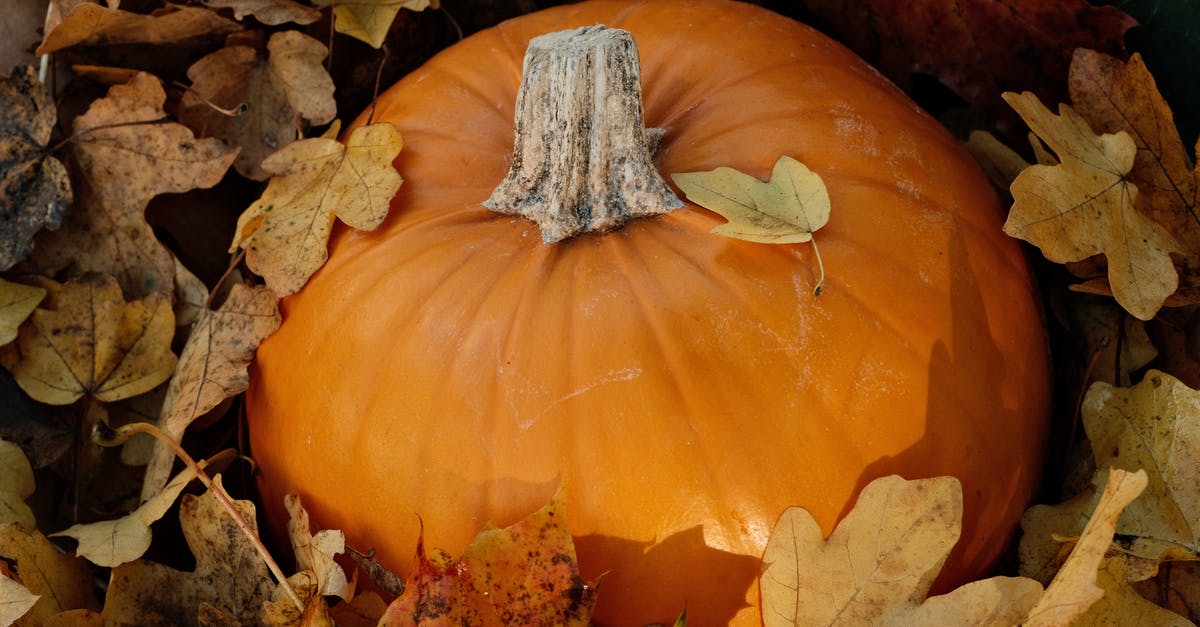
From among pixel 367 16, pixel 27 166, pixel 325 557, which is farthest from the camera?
pixel 367 16

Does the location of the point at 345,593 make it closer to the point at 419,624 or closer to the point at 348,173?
the point at 419,624

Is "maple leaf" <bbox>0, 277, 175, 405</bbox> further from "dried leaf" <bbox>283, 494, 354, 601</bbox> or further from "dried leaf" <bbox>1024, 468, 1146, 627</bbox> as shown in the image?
"dried leaf" <bbox>1024, 468, 1146, 627</bbox>

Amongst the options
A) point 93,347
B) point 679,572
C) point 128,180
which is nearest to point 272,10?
point 128,180

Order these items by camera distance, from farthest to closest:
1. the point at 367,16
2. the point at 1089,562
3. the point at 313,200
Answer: the point at 367,16 < the point at 313,200 < the point at 1089,562

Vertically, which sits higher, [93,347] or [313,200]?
[313,200]

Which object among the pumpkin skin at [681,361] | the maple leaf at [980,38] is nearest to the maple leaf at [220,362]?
the pumpkin skin at [681,361]

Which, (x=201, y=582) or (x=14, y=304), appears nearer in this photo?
(x=201, y=582)

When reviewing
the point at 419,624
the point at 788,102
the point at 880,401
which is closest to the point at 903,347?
the point at 880,401

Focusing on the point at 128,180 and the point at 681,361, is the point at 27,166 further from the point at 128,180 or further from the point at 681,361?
the point at 681,361
